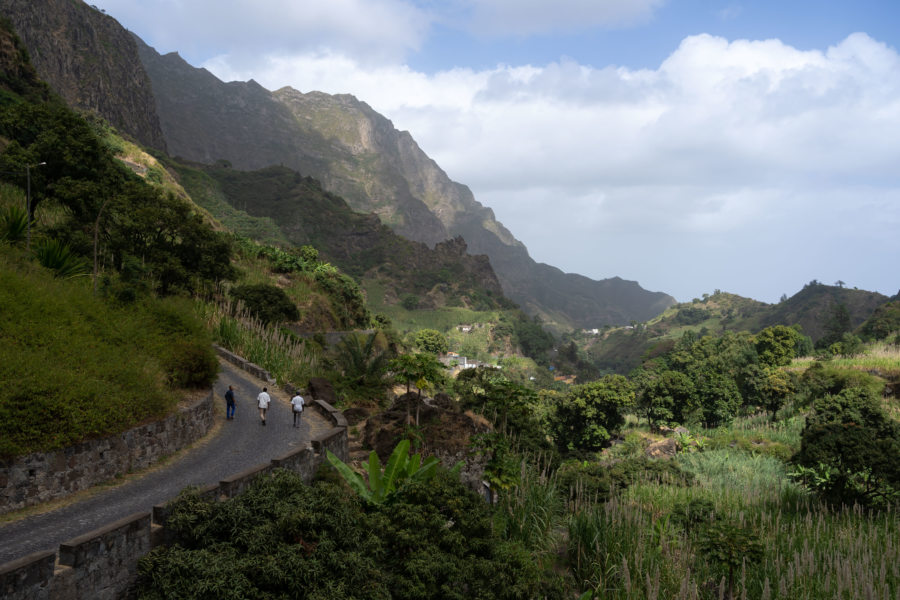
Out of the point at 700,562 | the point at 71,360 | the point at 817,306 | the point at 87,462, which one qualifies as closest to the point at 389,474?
the point at 87,462

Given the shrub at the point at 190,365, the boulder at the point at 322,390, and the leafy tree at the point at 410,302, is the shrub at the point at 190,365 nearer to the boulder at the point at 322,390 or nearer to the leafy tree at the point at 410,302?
the boulder at the point at 322,390

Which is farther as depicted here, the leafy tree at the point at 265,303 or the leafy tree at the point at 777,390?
the leafy tree at the point at 777,390

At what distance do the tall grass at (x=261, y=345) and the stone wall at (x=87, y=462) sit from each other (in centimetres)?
903

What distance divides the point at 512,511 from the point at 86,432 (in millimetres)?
7293

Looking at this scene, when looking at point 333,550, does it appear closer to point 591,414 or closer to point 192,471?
point 192,471

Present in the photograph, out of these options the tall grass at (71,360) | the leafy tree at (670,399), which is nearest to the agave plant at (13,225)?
the tall grass at (71,360)

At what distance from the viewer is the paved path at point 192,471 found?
7789 mm

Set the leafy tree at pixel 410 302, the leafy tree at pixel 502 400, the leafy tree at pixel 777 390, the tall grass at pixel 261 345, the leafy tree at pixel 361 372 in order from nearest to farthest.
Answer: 1. the leafy tree at pixel 502 400
2. the leafy tree at pixel 361 372
3. the tall grass at pixel 261 345
4. the leafy tree at pixel 777 390
5. the leafy tree at pixel 410 302

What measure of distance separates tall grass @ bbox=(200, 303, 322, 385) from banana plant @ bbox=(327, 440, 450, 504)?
11.7 m

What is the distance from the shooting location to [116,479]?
397 inches

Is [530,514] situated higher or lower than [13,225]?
lower

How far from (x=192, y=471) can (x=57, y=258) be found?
327 inches

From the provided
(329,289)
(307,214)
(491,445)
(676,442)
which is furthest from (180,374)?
(307,214)

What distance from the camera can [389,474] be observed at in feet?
32.2
